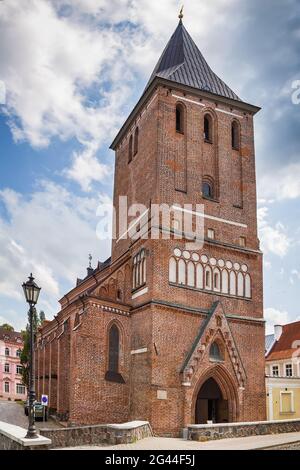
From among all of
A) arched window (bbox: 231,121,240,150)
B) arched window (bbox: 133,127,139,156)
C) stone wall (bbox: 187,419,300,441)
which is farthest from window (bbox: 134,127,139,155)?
stone wall (bbox: 187,419,300,441)

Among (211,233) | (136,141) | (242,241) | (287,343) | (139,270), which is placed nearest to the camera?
(139,270)

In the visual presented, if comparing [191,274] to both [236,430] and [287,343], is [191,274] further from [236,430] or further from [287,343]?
[287,343]

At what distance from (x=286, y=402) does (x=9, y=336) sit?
53.1m

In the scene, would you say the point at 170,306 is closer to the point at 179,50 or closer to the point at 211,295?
the point at 211,295

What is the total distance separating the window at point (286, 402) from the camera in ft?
109

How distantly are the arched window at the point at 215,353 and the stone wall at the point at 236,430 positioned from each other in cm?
470

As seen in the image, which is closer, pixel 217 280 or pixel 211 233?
pixel 217 280

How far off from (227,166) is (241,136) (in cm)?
238

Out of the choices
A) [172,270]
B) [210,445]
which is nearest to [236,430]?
[210,445]

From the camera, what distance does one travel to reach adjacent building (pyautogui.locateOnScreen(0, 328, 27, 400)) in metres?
72.3

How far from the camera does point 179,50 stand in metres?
32.0

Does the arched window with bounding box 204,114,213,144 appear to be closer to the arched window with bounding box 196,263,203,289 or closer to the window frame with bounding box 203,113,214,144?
the window frame with bounding box 203,113,214,144

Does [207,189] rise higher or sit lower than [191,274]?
higher

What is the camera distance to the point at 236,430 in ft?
61.9
